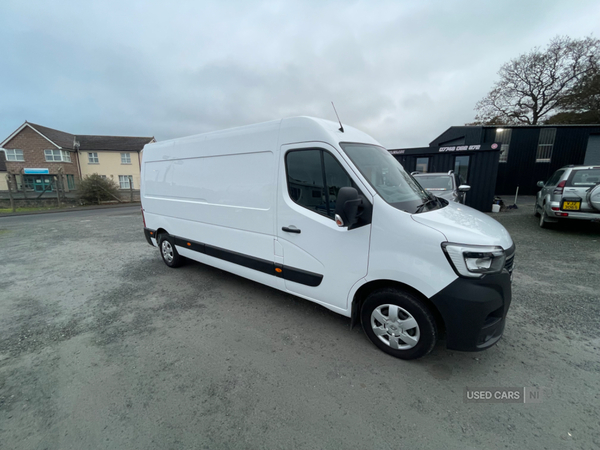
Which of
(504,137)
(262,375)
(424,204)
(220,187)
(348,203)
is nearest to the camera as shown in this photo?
(348,203)

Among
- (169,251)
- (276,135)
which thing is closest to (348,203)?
(276,135)

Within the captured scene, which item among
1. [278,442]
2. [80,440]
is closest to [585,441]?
[278,442]

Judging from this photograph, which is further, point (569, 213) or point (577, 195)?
point (569, 213)

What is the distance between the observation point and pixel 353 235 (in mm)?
2555

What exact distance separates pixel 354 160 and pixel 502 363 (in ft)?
7.84

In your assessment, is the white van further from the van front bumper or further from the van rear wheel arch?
the van rear wheel arch

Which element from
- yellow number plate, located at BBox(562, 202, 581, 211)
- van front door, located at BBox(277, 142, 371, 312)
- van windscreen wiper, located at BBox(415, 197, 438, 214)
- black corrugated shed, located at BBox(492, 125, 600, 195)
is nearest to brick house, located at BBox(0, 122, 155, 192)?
van front door, located at BBox(277, 142, 371, 312)

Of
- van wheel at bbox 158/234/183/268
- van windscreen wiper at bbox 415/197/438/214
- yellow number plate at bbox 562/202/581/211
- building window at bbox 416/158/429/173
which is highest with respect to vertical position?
building window at bbox 416/158/429/173

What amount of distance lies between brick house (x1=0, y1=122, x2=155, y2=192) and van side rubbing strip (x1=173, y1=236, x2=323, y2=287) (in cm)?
3503

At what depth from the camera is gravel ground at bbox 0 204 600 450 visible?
1.82 meters

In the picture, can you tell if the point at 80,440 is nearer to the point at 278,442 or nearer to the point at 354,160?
the point at 278,442

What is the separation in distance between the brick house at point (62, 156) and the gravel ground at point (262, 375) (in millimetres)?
35645

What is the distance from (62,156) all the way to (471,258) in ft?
142

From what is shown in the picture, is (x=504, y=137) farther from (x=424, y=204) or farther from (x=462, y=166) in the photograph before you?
(x=424, y=204)
